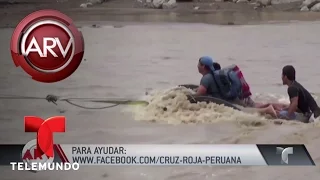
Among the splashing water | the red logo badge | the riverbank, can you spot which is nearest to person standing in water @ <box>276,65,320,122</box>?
the splashing water

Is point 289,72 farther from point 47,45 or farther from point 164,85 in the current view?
point 47,45

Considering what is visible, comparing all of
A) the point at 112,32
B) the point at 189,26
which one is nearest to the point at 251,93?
the point at 189,26

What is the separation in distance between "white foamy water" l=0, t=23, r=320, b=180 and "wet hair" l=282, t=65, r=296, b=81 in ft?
0.07

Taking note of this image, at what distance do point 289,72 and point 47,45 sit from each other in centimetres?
98

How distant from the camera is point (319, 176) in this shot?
174 cm

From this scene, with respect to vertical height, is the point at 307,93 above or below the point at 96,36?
below

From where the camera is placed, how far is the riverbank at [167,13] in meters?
1.77

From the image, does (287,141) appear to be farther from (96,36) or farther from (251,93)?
(96,36)

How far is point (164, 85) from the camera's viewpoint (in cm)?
178

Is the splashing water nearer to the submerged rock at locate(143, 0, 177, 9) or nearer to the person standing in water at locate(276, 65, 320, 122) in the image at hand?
the person standing in water at locate(276, 65, 320, 122)

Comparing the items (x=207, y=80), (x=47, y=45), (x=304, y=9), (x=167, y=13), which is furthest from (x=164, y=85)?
(x=304, y=9)

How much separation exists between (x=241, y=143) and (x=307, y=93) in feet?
1.10

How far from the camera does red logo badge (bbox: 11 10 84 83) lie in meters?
Answer: 1.74

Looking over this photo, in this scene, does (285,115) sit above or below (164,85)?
below
